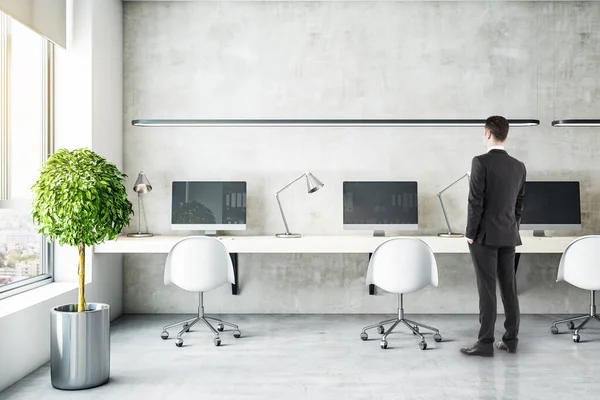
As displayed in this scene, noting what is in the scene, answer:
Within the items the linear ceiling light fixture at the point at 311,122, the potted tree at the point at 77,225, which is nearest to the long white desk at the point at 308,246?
the linear ceiling light fixture at the point at 311,122

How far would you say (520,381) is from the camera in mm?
3234

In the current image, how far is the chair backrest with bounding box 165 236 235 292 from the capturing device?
3945 millimetres

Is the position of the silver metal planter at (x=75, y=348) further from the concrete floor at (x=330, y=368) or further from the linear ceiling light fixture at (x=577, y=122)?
the linear ceiling light fixture at (x=577, y=122)

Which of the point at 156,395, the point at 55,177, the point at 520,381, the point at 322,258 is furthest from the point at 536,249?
the point at 55,177

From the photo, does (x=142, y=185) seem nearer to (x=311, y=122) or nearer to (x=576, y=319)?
(x=311, y=122)

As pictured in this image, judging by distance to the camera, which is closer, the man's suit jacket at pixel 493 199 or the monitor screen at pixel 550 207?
the man's suit jacket at pixel 493 199

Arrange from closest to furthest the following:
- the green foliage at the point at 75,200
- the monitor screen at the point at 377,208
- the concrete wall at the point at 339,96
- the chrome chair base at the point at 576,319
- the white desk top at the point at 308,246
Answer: the green foliage at the point at 75,200, the chrome chair base at the point at 576,319, the white desk top at the point at 308,246, the monitor screen at the point at 377,208, the concrete wall at the point at 339,96

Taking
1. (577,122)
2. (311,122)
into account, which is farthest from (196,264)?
(577,122)

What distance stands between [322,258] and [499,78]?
2.31m

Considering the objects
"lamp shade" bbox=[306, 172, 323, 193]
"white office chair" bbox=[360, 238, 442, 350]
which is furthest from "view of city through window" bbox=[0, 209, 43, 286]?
"white office chair" bbox=[360, 238, 442, 350]

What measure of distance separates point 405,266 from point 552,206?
183 cm

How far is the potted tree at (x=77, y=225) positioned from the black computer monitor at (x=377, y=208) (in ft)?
7.39

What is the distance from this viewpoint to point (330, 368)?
352 centimetres

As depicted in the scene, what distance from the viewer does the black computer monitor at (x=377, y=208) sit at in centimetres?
489
